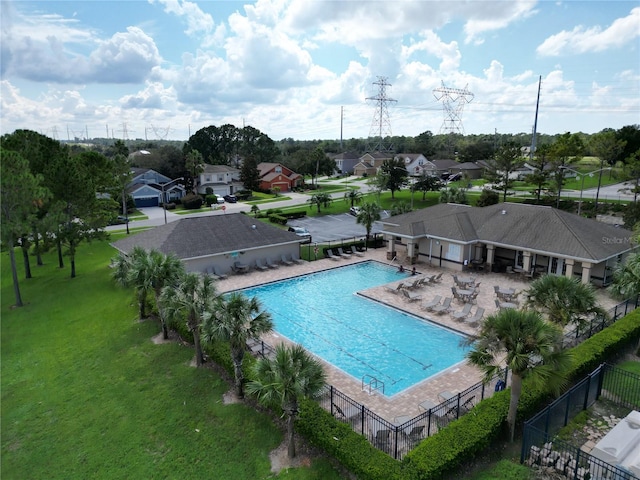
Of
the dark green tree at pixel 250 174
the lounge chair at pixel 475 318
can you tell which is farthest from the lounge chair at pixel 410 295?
the dark green tree at pixel 250 174

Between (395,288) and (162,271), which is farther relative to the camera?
(395,288)

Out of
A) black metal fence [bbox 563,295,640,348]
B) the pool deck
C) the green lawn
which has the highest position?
black metal fence [bbox 563,295,640,348]

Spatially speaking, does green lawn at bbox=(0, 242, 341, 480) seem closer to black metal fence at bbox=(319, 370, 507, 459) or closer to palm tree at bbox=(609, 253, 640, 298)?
black metal fence at bbox=(319, 370, 507, 459)

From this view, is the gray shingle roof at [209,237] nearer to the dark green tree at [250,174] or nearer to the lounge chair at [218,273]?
the lounge chair at [218,273]

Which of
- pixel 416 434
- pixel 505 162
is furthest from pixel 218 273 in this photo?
pixel 505 162

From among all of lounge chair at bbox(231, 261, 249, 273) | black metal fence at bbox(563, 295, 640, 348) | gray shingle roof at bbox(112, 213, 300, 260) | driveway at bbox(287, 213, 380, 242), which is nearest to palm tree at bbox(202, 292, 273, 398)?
black metal fence at bbox(563, 295, 640, 348)

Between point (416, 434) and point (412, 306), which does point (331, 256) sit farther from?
point (416, 434)
